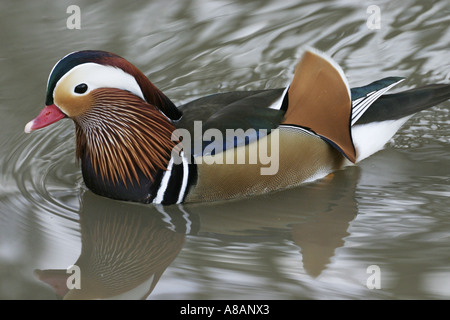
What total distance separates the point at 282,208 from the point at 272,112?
21.7 inches

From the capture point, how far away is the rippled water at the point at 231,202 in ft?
12.0

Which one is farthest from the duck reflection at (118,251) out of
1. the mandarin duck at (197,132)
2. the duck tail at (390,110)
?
the duck tail at (390,110)

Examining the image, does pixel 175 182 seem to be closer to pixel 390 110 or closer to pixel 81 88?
pixel 81 88

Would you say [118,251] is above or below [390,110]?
below

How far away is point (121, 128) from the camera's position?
444 cm

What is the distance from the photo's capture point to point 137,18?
21.1ft

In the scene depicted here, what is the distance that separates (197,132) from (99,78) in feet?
1.99

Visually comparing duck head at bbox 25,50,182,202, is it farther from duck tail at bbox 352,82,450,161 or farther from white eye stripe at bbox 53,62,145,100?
duck tail at bbox 352,82,450,161

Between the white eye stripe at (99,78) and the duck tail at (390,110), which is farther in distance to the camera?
the duck tail at (390,110)

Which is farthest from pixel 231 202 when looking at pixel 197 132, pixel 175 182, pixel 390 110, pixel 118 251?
pixel 390 110

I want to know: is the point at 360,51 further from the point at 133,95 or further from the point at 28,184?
the point at 28,184

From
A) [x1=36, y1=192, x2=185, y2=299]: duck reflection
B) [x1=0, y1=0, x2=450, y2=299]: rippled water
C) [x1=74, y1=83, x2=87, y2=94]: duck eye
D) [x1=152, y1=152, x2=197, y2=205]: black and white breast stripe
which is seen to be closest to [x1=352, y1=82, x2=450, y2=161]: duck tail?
[x1=0, y1=0, x2=450, y2=299]: rippled water

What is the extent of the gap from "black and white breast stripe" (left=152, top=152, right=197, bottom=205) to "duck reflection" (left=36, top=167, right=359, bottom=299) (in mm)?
66

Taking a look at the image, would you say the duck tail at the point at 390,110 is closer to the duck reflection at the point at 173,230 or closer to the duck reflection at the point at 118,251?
the duck reflection at the point at 173,230
